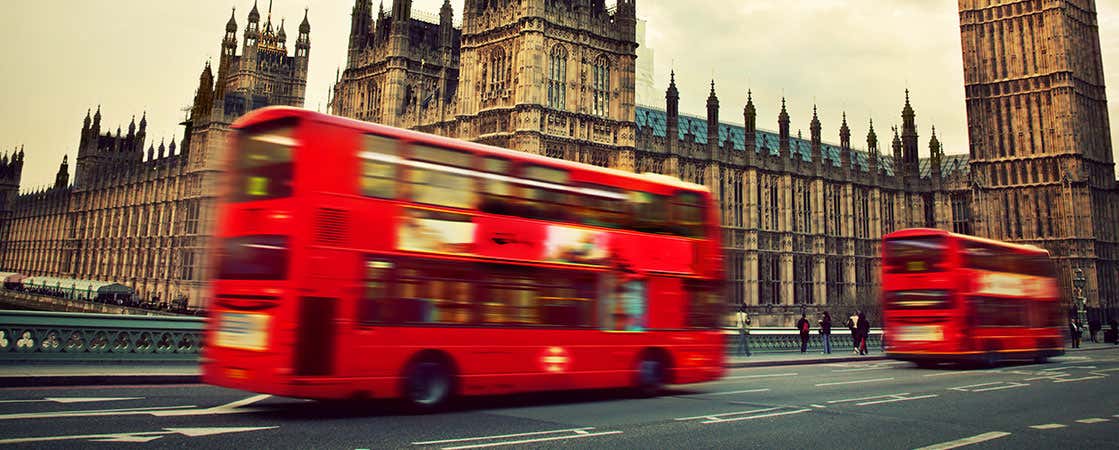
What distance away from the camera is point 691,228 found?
46.7 feet

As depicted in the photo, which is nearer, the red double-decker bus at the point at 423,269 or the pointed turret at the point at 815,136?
the red double-decker bus at the point at 423,269

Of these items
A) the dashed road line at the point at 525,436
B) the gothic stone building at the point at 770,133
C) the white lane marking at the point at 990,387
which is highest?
the gothic stone building at the point at 770,133

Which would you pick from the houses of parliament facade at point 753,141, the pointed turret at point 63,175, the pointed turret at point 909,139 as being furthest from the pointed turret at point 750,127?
the pointed turret at point 63,175

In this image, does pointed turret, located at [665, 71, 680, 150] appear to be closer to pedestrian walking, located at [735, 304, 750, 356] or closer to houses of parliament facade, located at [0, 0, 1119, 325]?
houses of parliament facade, located at [0, 0, 1119, 325]

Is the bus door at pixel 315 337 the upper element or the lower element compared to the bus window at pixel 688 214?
lower

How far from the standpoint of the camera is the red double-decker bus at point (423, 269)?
31.4 ft

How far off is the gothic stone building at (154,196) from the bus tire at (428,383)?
53412 millimetres

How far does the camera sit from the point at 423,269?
413 inches

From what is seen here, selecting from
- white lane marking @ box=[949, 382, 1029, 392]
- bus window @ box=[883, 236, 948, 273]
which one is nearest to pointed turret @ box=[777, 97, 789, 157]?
bus window @ box=[883, 236, 948, 273]

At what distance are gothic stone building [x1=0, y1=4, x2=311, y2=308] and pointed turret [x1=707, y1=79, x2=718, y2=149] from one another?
37.0 meters

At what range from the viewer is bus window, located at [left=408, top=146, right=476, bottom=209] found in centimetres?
1067

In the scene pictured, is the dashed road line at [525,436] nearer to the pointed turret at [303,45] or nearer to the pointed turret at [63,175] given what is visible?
the pointed turret at [303,45]

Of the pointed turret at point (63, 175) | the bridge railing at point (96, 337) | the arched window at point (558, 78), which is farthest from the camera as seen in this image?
the pointed turret at point (63, 175)

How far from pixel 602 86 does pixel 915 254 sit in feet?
76.0
